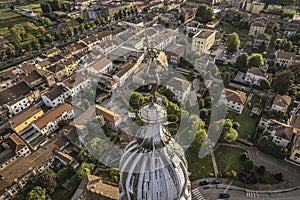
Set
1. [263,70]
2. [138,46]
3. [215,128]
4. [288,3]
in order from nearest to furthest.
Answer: [215,128], [263,70], [138,46], [288,3]

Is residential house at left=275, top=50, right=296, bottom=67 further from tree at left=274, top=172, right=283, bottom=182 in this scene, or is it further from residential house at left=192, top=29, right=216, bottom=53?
tree at left=274, top=172, right=283, bottom=182

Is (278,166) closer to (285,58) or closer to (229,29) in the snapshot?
(285,58)

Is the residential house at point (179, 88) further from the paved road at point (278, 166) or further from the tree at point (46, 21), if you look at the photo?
the tree at point (46, 21)

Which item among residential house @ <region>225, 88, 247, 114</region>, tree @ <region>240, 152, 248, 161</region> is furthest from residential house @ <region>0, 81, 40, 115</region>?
tree @ <region>240, 152, 248, 161</region>

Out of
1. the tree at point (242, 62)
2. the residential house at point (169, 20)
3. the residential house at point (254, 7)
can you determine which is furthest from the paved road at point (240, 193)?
the residential house at point (254, 7)

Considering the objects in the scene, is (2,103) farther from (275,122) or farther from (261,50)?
(261,50)

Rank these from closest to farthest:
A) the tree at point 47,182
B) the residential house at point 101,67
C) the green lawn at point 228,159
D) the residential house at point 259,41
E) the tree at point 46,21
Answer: the tree at point 47,182, the green lawn at point 228,159, the residential house at point 101,67, the residential house at point 259,41, the tree at point 46,21

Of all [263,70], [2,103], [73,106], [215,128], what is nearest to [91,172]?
[73,106]
